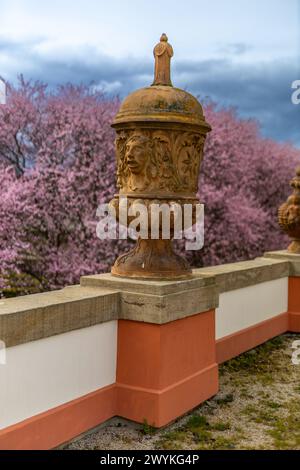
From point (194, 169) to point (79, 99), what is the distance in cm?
899

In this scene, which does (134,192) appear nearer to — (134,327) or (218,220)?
(134,327)

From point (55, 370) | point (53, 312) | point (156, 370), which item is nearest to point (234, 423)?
point (156, 370)

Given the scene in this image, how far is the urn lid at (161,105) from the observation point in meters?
4.62

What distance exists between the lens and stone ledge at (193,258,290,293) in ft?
20.3

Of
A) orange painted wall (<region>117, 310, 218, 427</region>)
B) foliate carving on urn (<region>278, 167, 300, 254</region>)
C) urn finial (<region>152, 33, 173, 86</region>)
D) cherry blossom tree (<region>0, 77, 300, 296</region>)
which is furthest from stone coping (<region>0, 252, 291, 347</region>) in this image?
cherry blossom tree (<region>0, 77, 300, 296</region>)

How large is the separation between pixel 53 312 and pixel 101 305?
1.90 feet

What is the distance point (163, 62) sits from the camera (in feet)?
16.3

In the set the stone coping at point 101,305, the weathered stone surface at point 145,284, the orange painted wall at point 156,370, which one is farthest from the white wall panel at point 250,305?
the orange painted wall at point 156,370

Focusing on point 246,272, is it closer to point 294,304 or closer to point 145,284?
point 294,304

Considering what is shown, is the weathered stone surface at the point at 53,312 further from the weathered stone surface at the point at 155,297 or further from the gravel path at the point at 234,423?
the gravel path at the point at 234,423

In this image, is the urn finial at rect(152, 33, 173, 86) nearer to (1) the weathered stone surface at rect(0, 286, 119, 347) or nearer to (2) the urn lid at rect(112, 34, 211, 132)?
(2) the urn lid at rect(112, 34, 211, 132)

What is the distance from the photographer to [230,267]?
6.77 m

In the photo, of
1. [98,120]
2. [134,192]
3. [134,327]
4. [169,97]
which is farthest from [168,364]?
[98,120]

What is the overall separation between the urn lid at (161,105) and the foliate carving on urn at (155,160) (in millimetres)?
103
